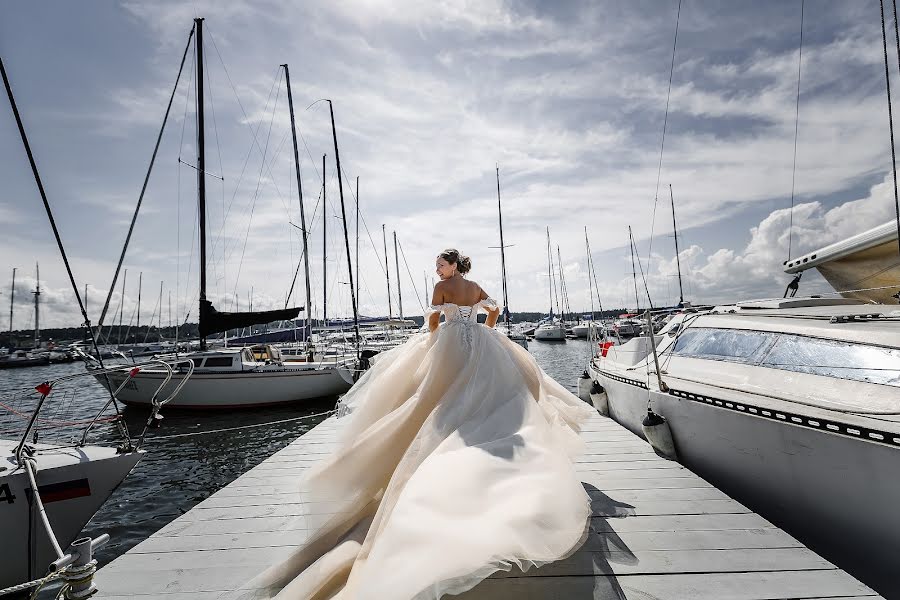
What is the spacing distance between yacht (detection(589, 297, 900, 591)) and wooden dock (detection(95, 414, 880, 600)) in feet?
1.01

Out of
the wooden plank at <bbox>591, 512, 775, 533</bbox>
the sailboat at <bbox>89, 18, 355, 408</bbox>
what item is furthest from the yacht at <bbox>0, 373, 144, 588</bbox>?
the sailboat at <bbox>89, 18, 355, 408</bbox>

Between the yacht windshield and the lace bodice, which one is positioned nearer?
the yacht windshield

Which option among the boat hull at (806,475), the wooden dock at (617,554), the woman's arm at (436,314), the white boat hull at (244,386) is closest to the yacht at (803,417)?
the boat hull at (806,475)

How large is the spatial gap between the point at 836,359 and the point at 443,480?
3.61m

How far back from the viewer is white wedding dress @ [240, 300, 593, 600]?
180cm

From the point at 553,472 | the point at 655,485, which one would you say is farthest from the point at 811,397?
the point at 553,472

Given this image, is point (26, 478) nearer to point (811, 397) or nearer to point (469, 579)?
point (469, 579)

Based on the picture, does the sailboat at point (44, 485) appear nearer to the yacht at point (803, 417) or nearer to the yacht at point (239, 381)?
the yacht at point (803, 417)

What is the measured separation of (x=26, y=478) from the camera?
4.09 m

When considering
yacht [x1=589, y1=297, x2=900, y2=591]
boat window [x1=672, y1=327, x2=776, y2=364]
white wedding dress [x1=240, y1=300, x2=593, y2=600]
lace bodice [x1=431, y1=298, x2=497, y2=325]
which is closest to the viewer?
white wedding dress [x1=240, y1=300, x2=593, y2=600]

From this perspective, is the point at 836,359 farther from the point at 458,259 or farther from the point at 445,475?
the point at 445,475

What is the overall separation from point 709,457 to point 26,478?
6.51m

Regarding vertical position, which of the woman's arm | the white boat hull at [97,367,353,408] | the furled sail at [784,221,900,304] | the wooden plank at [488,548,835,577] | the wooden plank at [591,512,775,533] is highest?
the furled sail at [784,221,900,304]

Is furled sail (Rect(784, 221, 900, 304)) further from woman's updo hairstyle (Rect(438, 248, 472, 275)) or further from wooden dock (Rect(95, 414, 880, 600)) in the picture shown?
woman's updo hairstyle (Rect(438, 248, 472, 275))
